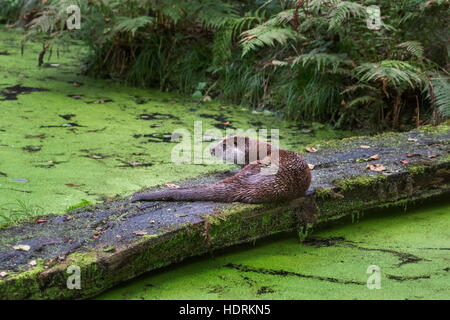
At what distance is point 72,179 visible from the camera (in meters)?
3.55

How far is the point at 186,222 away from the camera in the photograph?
2.53m

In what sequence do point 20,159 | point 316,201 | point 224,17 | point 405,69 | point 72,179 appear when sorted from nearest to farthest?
1. point 316,201
2. point 72,179
3. point 20,159
4. point 405,69
5. point 224,17

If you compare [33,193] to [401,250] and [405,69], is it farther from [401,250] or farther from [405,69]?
[405,69]

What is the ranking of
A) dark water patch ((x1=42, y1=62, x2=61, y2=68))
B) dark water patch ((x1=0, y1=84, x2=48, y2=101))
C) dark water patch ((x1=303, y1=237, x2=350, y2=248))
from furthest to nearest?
dark water patch ((x1=42, y1=62, x2=61, y2=68)) → dark water patch ((x1=0, y1=84, x2=48, y2=101)) → dark water patch ((x1=303, y1=237, x2=350, y2=248))

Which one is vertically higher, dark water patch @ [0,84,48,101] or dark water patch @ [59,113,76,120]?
dark water patch @ [0,84,48,101]

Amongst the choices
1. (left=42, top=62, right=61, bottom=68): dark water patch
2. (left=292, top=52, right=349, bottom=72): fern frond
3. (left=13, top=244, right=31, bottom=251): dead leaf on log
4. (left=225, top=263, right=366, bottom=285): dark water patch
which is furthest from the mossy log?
(left=42, top=62, right=61, bottom=68): dark water patch

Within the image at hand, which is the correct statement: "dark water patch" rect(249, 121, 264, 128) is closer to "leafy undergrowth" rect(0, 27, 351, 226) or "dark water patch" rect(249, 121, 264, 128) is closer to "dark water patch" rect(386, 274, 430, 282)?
"leafy undergrowth" rect(0, 27, 351, 226)

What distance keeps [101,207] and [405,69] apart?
2.85 m

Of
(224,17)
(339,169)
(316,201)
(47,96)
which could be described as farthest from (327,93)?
(47,96)

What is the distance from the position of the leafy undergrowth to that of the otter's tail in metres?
0.62

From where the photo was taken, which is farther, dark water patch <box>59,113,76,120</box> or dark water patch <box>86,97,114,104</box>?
dark water patch <box>86,97,114,104</box>

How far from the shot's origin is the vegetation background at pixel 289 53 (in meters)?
4.69

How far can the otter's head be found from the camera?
308 centimetres

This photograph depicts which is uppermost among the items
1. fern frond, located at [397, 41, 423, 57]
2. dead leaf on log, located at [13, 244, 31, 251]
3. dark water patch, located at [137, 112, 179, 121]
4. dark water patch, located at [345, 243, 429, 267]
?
fern frond, located at [397, 41, 423, 57]
